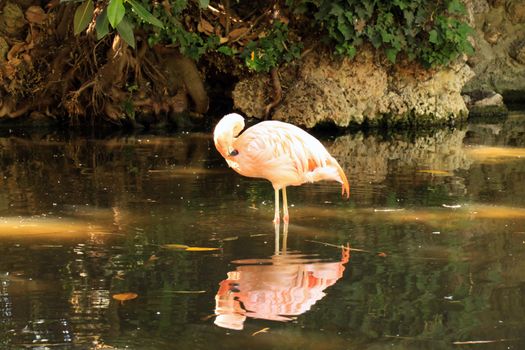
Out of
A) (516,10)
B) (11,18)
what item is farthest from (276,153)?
(516,10)

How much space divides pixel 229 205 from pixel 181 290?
1669 millimetres

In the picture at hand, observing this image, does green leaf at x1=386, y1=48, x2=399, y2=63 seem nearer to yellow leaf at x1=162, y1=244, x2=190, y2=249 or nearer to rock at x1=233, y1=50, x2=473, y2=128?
rock at x1=233, y1=50, x2=473, y2=128

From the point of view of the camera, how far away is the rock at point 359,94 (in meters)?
8.91

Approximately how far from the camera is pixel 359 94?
363 inches

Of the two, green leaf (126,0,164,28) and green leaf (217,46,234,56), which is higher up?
green leaf (217,46,234,56)

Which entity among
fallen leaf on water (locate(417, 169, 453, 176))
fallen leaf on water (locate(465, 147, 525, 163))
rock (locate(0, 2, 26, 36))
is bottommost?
fallen leaf on water (locate(417, 169, 453, 176))

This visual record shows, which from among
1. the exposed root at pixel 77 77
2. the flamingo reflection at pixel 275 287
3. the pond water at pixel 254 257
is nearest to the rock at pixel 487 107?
the exposed root at pixel 77 77

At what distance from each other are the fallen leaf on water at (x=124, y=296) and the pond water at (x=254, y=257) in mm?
11

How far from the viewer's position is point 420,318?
3445 millimetres

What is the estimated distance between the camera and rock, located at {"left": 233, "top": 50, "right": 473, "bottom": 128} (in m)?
8.91

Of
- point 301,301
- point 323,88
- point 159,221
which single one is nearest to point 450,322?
point 301,301

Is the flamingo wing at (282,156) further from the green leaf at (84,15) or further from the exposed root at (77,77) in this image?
the exposed root at (77,77)

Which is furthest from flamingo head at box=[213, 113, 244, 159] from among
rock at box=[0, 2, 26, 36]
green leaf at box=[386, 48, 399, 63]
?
rock at box=[0, 2, 26, 36]

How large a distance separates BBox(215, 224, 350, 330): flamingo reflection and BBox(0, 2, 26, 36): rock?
5623 millimetres
